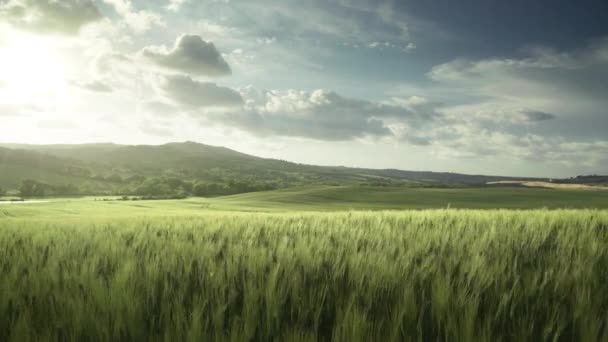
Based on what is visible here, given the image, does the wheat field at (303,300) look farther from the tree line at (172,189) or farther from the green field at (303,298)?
the tree line at (172,189)

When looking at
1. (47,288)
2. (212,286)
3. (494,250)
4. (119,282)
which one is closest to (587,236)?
(494,250)

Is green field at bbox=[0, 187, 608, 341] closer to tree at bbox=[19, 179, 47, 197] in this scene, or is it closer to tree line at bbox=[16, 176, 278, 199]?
tree at bbox=[19, 179, 47, 197]

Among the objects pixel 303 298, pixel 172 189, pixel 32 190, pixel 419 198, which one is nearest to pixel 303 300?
pixel 303 298

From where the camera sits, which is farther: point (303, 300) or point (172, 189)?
point (172, 189)

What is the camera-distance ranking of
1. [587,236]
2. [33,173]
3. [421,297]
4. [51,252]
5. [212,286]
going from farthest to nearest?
[33,173] → [587,236] → [51,252] → [212,286] → [421,297]

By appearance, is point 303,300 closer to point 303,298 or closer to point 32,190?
point 303,298

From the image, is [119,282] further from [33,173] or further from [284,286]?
[33,173]

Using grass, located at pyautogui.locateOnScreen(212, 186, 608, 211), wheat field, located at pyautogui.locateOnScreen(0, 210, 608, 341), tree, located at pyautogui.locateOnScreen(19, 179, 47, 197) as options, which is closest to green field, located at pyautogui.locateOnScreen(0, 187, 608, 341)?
wheat field, located at pyautogui.locateOnScreen(0, 210, 608, 341)

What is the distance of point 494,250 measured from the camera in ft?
9.19

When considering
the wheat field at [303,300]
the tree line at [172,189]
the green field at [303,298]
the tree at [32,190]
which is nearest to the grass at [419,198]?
the tree line at [172,189]

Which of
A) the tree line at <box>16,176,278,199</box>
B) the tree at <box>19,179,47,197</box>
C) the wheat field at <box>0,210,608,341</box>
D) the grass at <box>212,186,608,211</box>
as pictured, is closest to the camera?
the wheat field at <box>0,210,608,341</box>

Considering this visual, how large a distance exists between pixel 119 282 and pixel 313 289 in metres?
0.94

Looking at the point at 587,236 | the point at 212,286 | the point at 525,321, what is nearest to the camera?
the point at 525,321

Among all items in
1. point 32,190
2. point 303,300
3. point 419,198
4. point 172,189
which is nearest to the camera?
point 303,300
